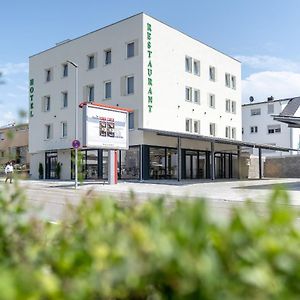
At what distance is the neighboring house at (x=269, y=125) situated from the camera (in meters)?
51.3

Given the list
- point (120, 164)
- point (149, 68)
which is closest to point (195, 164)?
point (120, 164)

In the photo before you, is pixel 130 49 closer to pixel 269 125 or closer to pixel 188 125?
pixel 188 125

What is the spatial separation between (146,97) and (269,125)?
2759cm

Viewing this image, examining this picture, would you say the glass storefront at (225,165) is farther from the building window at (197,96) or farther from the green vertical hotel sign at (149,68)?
the green vertical hotel sign at (149,68)

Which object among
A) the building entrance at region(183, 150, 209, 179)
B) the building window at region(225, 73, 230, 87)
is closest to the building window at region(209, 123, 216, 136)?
the building entrance at region(183, 150, 209, 179)

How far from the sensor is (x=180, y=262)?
3.98 ft

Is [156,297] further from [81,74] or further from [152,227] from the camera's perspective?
[81,74]

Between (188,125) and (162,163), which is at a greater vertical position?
(188,125)

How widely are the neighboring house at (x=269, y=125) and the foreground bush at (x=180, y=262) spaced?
2003 inches

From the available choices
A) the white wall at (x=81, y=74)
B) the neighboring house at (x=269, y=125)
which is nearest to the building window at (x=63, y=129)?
the white wall at (x=81, y=74)

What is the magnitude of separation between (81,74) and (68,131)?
16.5ft

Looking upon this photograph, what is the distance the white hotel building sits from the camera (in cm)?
3105

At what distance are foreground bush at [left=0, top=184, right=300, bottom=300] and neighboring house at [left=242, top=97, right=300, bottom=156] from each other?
50.9 meters

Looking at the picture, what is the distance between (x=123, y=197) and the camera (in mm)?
2193
